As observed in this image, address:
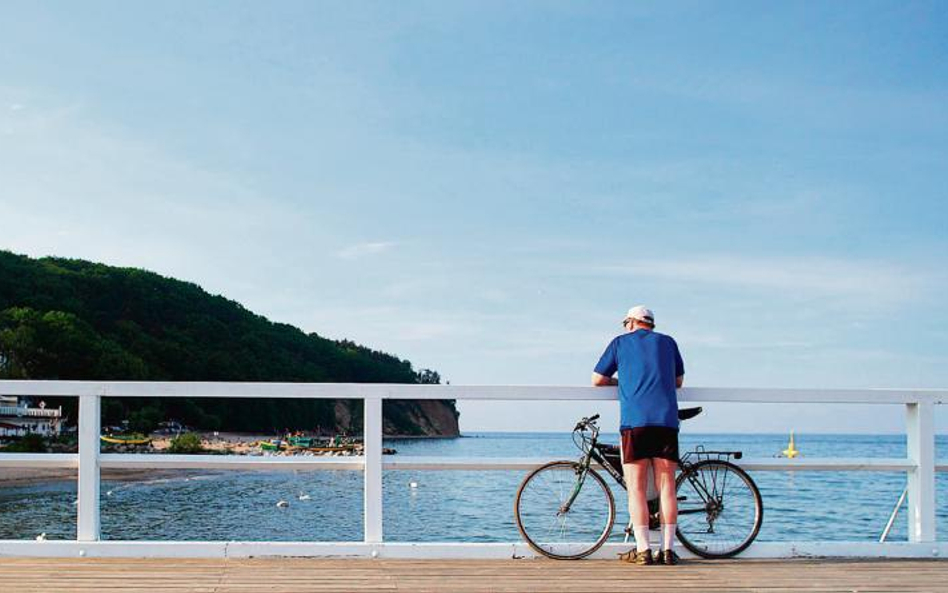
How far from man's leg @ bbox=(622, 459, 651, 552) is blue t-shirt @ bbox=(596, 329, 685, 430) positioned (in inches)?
9.9

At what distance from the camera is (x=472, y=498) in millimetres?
46344

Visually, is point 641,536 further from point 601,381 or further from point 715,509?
point 601,381

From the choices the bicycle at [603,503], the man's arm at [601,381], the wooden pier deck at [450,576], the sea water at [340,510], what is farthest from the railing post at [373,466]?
the sea water at [340,510]

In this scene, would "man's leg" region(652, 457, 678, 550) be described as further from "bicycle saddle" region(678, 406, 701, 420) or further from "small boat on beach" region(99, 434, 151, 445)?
"small boat on beach" region(99, 434, 151, 445)

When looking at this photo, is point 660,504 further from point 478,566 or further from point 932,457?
point 932,457

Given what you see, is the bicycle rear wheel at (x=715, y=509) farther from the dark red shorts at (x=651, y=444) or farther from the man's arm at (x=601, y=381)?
the man's arm at (x=601, y=381)

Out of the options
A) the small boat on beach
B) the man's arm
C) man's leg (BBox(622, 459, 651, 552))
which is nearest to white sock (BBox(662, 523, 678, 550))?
man's leg (BBox(622, 459, 651, 552))

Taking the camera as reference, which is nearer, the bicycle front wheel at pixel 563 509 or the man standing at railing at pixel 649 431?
the man standing at railing at pixel 649 431

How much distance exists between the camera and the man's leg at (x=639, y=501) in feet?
20.9

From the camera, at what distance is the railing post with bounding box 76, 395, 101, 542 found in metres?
6.39

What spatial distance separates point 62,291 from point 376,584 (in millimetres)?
108382

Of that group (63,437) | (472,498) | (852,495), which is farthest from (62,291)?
(852,495)

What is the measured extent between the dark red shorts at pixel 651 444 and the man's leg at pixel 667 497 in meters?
0.05

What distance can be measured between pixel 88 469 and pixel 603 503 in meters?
3.16
